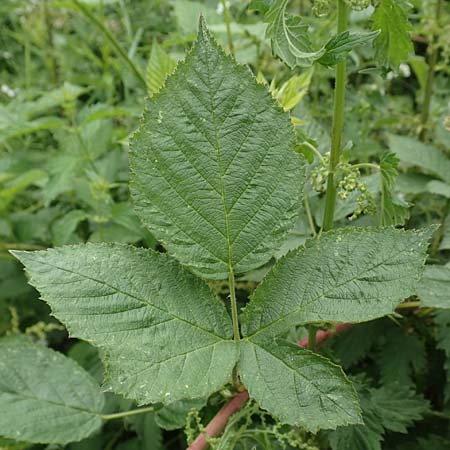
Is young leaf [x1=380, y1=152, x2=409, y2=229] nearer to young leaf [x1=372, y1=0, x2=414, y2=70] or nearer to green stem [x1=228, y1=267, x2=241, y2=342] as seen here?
young leaf [x1=372, y1=0, x2=414, y2=70]

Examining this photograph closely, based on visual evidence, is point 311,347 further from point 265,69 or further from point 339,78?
point 265,69

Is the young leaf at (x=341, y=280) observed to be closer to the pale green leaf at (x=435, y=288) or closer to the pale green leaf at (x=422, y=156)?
the pale green leaf at (x=435, y=288)

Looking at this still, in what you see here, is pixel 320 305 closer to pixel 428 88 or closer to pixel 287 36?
pixel 287 36

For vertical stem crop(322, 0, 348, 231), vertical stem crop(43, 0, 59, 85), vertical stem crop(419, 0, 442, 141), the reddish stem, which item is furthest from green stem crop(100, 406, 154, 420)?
vertical stem crop(43, 0, 59, 85)

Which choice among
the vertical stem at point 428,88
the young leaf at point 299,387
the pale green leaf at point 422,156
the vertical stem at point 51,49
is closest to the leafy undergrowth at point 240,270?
the young leaf at point 299,387

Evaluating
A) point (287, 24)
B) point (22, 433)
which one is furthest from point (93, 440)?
point (287, 24)

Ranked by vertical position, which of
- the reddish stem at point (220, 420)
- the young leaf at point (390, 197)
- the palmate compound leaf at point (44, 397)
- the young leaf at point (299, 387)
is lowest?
the palmate compound leaf at point (44, 397)
